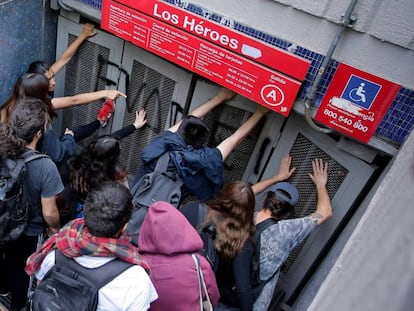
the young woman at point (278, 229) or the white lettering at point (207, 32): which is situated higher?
the white lettering at point (207, 32)

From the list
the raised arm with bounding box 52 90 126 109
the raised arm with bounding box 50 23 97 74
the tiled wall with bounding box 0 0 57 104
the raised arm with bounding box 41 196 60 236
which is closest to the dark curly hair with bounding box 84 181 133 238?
the raised arm with bounding box 41 196 60 236

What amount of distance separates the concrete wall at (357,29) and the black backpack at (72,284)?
205cm

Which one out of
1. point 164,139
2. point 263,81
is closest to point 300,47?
point 263,81

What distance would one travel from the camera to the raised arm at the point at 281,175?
328 cm

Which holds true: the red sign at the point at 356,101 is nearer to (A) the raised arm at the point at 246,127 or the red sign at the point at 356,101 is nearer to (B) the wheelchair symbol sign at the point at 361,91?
(B) the wheelchair symbol sign at the point at 361,91

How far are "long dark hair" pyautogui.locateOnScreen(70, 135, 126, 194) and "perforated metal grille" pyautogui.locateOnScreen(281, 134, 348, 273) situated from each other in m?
1.61

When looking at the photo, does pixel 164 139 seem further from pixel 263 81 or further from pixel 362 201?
pixel 362 201

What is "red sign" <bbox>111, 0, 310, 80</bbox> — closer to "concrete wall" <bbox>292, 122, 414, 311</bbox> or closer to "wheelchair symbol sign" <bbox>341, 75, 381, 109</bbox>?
"wheelchair symbol sign" <bbox>341, 75, 381, 109</bbox>

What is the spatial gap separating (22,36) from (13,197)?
93.5 inches

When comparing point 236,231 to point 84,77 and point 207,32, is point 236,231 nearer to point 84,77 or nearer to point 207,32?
point 207,32

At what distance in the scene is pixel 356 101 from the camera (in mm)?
2525

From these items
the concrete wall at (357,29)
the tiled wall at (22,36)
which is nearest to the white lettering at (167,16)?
the concrete wall at (357,29)

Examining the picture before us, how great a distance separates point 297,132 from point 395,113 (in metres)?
0.89

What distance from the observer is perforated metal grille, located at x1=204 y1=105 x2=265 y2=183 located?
3.52 meters
